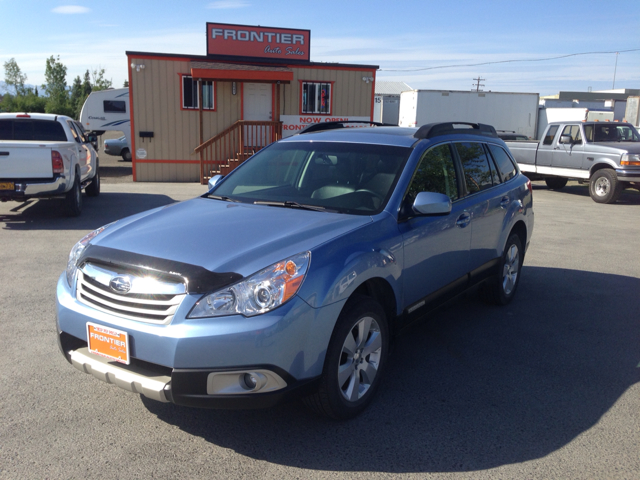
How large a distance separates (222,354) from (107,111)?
26294 millimetres

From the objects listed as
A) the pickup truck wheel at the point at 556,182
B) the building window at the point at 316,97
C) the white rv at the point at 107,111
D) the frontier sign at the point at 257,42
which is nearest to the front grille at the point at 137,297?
the frontier sign at the point at 257,42

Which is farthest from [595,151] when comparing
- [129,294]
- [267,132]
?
[129,294]

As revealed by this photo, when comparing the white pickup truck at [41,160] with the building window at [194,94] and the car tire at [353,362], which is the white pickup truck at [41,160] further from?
the car tire at [353,362]

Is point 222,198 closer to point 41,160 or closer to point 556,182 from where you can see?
point 41,160

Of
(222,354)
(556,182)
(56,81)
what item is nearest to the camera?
(222,354)

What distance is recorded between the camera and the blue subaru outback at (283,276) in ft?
9.36

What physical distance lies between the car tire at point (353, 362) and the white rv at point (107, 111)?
24.6 m

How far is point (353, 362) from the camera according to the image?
337cm

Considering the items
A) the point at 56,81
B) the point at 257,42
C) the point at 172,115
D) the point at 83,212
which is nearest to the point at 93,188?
the point at 83,212

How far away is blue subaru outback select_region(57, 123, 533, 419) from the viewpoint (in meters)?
2.85

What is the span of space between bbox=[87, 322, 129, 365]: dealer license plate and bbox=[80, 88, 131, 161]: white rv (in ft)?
80.3

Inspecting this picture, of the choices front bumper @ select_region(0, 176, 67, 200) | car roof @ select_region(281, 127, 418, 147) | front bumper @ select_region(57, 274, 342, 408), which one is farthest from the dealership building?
front bumper @ select_region(57, 274, 342, 408)

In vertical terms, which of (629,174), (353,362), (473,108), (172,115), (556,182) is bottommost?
(556,182)

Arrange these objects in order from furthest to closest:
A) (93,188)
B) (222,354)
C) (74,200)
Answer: (93,188), (74,200), (222,354)
